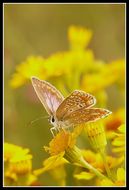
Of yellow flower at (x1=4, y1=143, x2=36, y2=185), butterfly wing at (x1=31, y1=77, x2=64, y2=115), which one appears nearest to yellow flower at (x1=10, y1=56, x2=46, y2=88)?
yellow flower at (x1=4, y1=143, x2=36, y2=185)

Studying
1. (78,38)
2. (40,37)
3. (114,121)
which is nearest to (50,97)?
(114,121)

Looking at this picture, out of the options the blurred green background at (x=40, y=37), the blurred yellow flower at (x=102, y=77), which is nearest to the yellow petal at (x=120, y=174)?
the blurred yellow flower at (x=102, y=77)

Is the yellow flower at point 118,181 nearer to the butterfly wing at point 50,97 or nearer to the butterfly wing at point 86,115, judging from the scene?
the butterfly wing at point 86,115

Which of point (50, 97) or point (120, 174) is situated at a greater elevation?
point (50, 97)

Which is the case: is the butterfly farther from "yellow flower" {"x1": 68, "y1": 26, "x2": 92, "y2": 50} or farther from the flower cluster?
"yellow flower" {"x1": 68, "y1": 26, "x2": 92, "y2": 50}

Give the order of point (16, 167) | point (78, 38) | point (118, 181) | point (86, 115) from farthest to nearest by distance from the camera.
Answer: point (78, 38) → point (16, 167) → point (86, 115) → point (118, 181)

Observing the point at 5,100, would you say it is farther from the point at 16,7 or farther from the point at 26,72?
the point at 16,7

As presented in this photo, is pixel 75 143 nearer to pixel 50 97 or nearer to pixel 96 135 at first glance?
pixel 96 135

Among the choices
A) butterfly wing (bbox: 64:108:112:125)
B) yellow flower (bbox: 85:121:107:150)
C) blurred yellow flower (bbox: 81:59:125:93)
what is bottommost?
yellow flower (bbox: 85:121:107:150)
